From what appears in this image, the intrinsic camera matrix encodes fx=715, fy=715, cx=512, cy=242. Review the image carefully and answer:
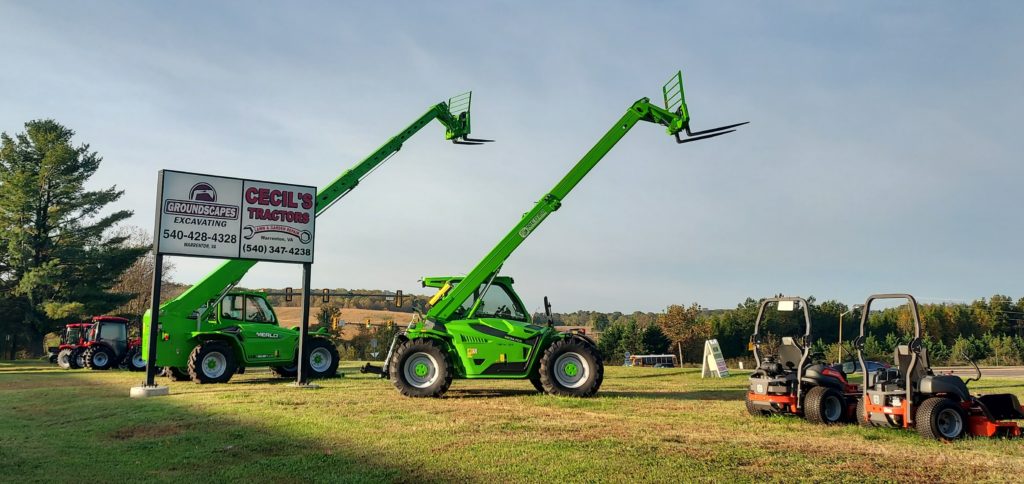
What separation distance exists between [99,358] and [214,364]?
13512 millimetres

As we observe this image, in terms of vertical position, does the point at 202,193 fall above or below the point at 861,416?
above

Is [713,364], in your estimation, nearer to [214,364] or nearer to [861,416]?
[861,416]

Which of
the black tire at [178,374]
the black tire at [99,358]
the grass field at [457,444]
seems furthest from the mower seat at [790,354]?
the black tire at [99,358]

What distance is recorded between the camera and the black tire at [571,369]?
14125mm

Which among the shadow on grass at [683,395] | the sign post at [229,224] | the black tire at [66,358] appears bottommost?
the black tire at [66,358]

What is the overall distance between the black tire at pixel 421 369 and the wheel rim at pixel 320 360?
732 cm

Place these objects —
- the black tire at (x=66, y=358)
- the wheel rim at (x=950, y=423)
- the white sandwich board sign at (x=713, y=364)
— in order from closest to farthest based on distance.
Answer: the wheel rim at (x=950, y=423) → the white sandwich board sign at (x=713, y=364) → the black tire at (x=66, y=358)

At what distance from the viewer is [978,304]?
72000mm

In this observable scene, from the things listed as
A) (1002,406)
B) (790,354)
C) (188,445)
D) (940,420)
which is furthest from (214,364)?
(1002,406)

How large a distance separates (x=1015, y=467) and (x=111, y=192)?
47.3m

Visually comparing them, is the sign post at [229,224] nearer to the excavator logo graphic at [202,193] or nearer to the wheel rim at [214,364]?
the excavator logo graphic at [202,193]

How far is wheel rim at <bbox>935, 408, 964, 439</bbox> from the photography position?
30.4 ft

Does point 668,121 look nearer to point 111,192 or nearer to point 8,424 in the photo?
point 8,424

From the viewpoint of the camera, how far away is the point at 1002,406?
9.90 metres
